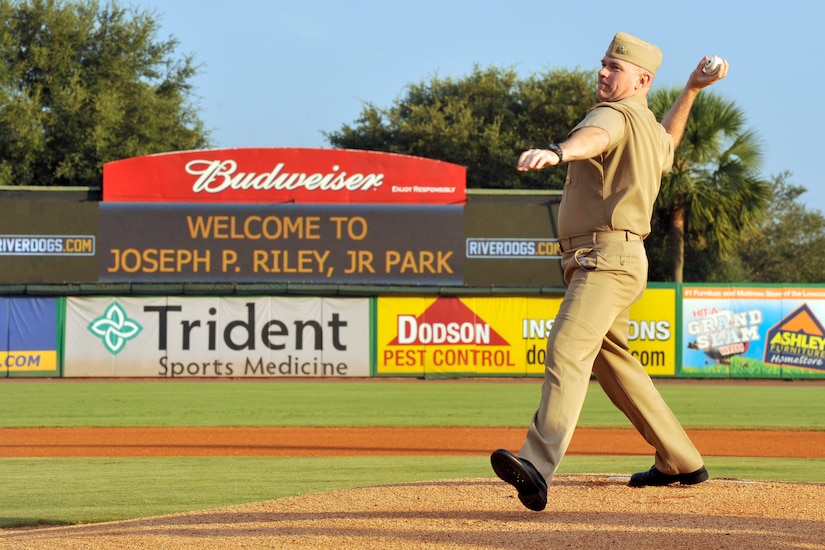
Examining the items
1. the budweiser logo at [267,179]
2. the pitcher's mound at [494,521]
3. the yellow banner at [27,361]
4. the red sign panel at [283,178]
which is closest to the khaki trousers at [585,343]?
the pitcher's mound at [494,521]

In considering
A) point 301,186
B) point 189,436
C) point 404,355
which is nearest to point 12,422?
point 189,436

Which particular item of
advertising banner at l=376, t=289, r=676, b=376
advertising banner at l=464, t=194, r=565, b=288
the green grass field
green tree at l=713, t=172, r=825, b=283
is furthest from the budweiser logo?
green tree at l=713, t=172, r=825, b=283

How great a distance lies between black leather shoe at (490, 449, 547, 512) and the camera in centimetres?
404

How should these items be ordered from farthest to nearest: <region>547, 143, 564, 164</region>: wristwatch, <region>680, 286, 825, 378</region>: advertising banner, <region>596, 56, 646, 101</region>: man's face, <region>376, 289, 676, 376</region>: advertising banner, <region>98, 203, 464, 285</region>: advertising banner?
<region>680, 286, 825, 378</region>: advertising banner
<region>376, 289, 676, 376</region>: advertising banner
<region>98, 203, 464, 285</region>: advertising banner
<region>596, 56, 646, 101</region>: man's face
<region>547, 143, 564, 164</region>: wristwatch

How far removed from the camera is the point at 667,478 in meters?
5.03

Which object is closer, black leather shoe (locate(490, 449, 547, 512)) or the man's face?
black leather shoe (locate(490, 449, 547, 512))

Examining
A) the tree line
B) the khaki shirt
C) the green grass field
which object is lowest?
the green grass field

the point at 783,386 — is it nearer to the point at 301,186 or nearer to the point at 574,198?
the point at 301,186

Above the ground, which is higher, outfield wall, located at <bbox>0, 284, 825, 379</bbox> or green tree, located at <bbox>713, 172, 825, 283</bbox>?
green tree, located at <bbox>713, 172, 825, 283</bbox>

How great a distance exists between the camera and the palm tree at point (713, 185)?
26875 millimetres

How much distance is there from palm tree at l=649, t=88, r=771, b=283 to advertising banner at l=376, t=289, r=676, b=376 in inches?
118

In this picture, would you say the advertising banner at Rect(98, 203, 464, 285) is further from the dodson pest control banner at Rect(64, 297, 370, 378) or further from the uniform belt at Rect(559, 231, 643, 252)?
the uniform belt at Rect(559, 231, 643, 252)

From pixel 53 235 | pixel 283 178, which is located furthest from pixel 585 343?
pixel 53 235

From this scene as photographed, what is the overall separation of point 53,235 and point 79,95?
18.5m
